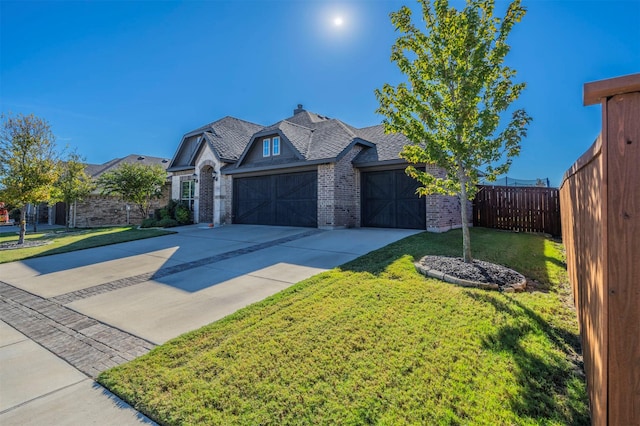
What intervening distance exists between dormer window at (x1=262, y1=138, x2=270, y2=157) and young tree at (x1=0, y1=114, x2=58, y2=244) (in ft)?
30.0

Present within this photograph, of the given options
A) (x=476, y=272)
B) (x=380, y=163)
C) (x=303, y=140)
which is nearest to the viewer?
(x=476, y=272)

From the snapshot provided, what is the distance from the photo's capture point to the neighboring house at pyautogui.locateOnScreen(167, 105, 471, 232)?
12.1 meters

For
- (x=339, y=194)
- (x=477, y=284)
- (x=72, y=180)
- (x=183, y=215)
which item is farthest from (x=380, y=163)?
(x=72, y=180)

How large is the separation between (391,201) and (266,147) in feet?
23.6

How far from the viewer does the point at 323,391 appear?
261 centimetres

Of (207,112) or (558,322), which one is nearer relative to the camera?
(558,322)

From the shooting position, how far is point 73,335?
4051mm

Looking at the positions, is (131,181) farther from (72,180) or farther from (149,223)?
(72,180)

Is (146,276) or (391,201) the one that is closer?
(146,276)

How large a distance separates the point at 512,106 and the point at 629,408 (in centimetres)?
592

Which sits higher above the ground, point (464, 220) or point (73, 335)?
point (464, 220)

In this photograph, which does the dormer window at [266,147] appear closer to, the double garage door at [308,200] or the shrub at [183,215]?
the double garage door at [308,200]

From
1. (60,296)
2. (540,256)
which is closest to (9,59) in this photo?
(60,296)

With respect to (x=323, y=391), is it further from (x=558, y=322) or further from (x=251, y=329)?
(x=558, y=322)
